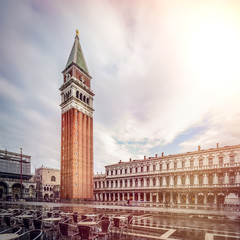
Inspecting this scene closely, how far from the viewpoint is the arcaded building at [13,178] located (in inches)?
2360

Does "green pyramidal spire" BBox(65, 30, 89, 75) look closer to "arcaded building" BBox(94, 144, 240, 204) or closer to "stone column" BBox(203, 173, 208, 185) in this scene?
"arcaded building" BBox(94, 144, 240, 204)

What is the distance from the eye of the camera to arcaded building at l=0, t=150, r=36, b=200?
59.9 metres

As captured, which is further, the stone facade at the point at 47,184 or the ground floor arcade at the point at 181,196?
the stone facade at the point at 47,184

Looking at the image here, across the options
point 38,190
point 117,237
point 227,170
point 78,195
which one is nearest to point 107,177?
point 78,195

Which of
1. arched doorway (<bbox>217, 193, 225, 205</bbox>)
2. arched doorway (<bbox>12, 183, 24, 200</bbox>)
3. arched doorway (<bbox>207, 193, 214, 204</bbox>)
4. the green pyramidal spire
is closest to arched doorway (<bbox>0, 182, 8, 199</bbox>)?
arched doorway (<bbox>12, 183, 24, 200</bbox>)

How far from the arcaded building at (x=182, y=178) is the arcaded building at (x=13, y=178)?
29.1 metres

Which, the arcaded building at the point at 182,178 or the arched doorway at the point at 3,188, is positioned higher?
the arcaded building at the point at 182,178

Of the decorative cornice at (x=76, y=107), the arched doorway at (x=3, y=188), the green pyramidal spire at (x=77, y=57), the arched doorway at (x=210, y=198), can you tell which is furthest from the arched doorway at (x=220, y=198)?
the arched doorway at (x=3, y=188)

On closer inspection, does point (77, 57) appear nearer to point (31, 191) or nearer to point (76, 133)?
point (76, 133)

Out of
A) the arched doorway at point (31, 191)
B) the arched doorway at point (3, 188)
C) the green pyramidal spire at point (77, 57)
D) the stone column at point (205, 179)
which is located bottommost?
the arched doorway at point (31, 191)

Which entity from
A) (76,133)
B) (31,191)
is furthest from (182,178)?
(31,191)

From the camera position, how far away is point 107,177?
60719mm

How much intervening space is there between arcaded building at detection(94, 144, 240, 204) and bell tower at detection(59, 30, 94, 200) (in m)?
11.9

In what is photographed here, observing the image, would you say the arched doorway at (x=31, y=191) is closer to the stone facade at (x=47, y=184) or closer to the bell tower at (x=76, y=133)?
the stone facade at (x=47, y=184)
